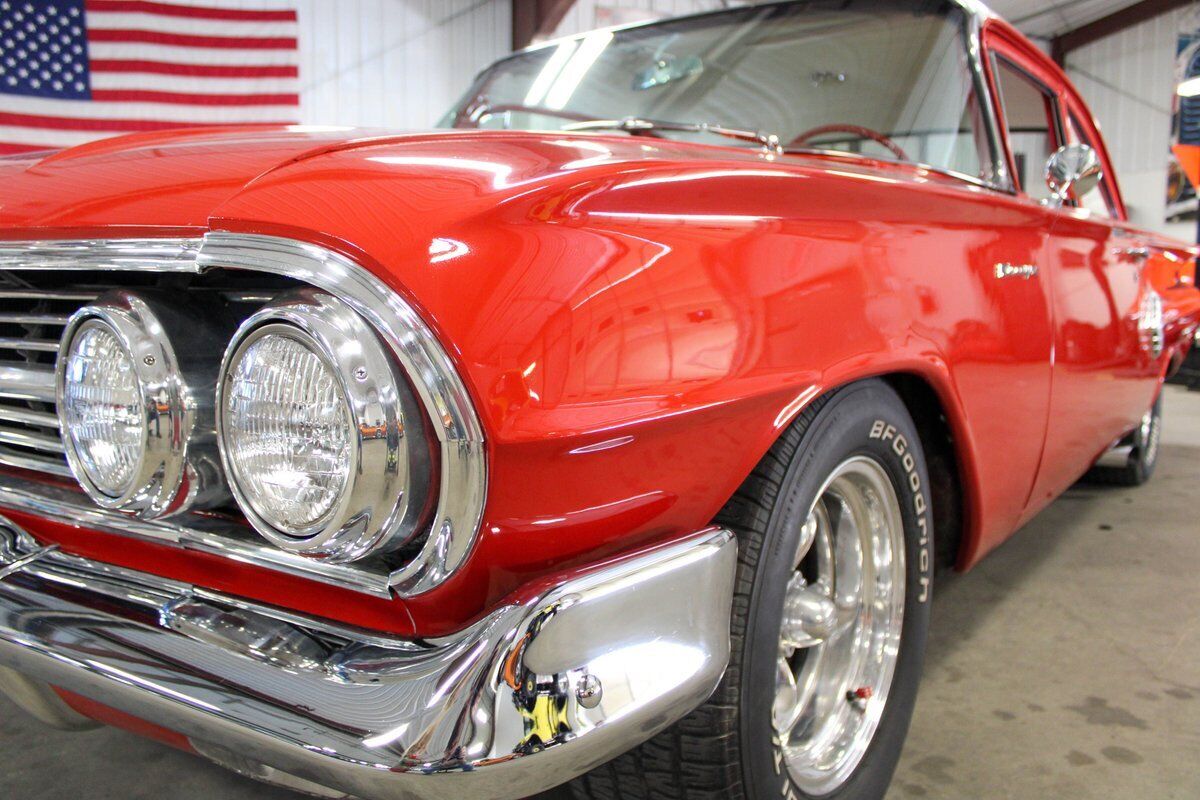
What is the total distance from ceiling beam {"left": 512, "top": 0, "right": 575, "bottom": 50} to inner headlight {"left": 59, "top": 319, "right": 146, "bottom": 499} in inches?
291

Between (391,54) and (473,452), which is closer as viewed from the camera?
(473,452)

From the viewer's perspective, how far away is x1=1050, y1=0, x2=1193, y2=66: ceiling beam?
40.4 ft

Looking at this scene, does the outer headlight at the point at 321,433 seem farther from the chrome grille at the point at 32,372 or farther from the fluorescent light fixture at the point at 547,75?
the fluorescent light fixture at the point at 547,75

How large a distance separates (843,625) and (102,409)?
3.51 ft

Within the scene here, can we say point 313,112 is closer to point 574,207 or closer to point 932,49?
point 932,49

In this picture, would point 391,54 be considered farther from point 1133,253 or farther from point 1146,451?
point 1133,253

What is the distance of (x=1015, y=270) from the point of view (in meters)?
1.66

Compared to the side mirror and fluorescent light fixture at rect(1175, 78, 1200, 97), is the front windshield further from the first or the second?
Result: fluorescent light fixture at rect(1175, 78, 1200, 97)

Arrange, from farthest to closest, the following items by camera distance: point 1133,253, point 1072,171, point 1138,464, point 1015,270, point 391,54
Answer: point 391,54, point 1138,464, point 1133,253, point 1072,171, point 1015,270

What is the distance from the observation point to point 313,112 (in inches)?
293

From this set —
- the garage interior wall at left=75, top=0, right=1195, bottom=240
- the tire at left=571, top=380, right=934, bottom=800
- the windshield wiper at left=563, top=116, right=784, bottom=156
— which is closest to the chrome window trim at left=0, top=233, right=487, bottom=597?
the tire at left=571, top=380, right=934, bottom=800

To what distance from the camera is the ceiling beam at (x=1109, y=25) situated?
12.3 m

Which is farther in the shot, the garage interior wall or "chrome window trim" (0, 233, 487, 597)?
the garage interior wall

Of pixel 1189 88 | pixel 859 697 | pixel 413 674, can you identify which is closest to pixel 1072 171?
pixel 859 697
